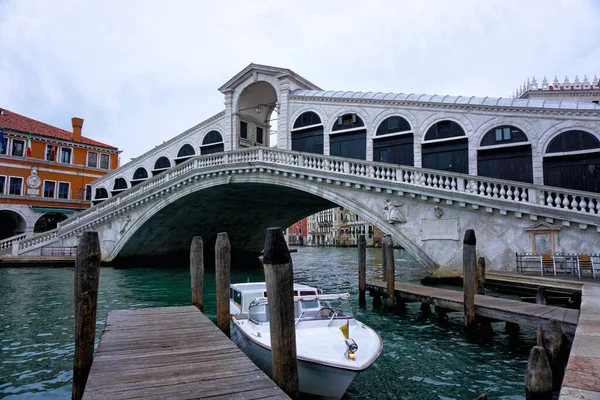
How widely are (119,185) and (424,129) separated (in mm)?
20425

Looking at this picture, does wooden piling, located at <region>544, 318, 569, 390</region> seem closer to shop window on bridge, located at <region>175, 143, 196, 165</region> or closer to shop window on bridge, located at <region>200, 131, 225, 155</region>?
shop window on bridge, located at <region>200, 131, 225, 155</region>

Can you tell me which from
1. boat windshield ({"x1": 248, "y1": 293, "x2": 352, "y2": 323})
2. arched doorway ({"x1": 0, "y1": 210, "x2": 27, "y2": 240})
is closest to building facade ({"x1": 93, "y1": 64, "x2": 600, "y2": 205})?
boat windshield ({"x1": 248, "y1": 293, "x2": 352, "y2": 323})

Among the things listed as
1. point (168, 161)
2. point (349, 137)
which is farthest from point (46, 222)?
point (349, 137)

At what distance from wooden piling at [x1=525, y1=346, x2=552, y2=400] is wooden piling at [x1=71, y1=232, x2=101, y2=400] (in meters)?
4.74

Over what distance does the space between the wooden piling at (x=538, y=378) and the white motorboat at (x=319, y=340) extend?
1616 millimetres

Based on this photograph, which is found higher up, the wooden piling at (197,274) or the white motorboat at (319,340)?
the wooden piling at (197,274)

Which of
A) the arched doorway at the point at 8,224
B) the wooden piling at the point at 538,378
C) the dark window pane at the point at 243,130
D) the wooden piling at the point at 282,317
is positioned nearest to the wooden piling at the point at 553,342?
the wooden piling at the point at 538,378

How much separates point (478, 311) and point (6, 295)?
12853mm

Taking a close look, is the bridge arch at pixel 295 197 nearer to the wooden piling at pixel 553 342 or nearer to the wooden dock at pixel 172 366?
the wooden piling at pixel 553 342

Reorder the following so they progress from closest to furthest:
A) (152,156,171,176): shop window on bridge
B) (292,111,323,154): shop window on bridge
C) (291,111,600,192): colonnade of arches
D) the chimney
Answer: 1. (291,111,600,192): colonnade of arches
2. (292,111,323,154): shop window on bridge
3. (152,156,171,176): shop window on bridge
4. the chimney

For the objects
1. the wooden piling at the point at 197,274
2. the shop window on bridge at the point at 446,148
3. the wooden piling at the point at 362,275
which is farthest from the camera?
the shop window on bridge at the point at 446,148

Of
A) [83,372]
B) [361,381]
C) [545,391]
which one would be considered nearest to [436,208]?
[361,381]

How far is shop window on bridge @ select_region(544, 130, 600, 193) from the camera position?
43.7ft

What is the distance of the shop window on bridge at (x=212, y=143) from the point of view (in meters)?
22.9
